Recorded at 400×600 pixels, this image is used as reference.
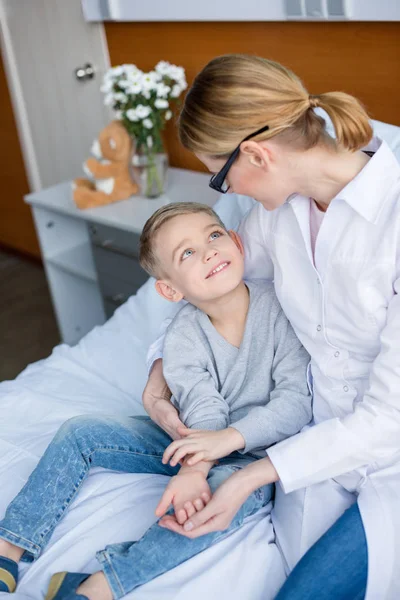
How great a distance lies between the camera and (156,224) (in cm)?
145

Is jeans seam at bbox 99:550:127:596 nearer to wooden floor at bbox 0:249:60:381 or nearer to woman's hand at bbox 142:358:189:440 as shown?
woman's hand at bbox 142:358:189:440

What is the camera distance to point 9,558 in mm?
1283

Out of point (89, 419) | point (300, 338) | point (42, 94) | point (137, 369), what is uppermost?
point (42, 94)

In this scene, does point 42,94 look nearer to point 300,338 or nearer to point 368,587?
point 300,338

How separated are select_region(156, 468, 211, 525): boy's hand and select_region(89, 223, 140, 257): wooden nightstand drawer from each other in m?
1.30

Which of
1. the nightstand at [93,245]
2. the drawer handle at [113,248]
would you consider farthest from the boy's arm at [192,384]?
the drawer handle at [113,248]

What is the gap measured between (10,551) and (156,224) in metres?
0.69

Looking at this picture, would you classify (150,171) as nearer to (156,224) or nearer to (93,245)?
(93,245)

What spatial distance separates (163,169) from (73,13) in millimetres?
841

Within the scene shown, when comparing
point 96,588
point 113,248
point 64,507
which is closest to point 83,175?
point 113,248

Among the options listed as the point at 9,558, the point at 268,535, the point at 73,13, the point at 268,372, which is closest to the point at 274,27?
the point at 73,13

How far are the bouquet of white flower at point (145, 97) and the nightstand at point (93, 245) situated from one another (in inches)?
6.7

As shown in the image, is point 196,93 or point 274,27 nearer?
point 196,93

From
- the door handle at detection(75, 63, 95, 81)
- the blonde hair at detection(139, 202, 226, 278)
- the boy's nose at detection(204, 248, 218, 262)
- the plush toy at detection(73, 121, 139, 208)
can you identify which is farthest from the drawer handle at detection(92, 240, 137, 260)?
the boy's nose at detection(204, 248, 218, 262)
